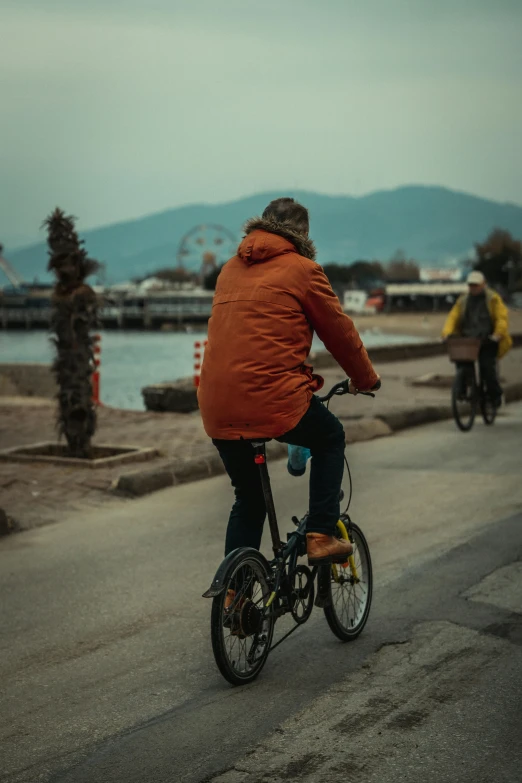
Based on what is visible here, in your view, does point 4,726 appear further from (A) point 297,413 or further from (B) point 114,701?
(A) point 297,413

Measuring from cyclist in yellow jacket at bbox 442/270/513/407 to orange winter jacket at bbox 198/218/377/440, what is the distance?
9682mm

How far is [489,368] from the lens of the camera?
14.8 metres

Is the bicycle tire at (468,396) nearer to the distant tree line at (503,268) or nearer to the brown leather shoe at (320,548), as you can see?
the brown leather shoe at (320,548)

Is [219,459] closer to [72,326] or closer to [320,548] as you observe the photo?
[72,326]

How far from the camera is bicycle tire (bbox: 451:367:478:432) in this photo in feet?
47.5

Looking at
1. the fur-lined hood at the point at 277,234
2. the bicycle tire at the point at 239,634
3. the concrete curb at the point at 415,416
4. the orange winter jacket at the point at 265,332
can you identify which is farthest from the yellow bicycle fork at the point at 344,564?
the concrete curb at the point at 415,416

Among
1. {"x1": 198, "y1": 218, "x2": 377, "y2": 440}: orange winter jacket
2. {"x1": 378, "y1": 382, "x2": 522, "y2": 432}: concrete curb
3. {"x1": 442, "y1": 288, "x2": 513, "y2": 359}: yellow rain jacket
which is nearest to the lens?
{"x1": 198, "y1": 218, "x2": 377, "y2": 440}: orange winter jacket

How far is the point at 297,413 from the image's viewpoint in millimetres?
4742

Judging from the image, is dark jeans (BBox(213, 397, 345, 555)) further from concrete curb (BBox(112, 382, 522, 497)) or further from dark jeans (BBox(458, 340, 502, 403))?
dark jeans (BBox(458, 340, 502, 403))

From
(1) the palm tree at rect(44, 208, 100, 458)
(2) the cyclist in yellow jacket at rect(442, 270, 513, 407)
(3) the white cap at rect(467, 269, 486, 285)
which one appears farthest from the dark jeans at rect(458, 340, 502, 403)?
(1) the palm tree at rect(44, 208, 100, 458)

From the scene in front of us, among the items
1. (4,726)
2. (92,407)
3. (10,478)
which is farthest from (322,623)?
(92,407)

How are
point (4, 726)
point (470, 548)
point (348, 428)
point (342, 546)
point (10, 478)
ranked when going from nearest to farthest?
point (4, 726), point (342, 546), point (470, 548), point (10, 478), point (348, 428)

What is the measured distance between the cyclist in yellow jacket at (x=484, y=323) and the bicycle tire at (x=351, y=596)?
8942 millimetres

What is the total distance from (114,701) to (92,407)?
772cm
